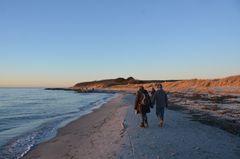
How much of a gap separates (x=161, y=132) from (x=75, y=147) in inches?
133

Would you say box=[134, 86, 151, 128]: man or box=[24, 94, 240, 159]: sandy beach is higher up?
box=[134, 86, 151, 128]: man

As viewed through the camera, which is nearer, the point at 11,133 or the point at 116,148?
the point at 116,148

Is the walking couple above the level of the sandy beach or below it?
above

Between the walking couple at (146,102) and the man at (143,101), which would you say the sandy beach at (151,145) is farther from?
the man at (143,101)

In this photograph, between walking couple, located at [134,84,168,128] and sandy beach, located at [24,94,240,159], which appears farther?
walking couple, located at [134,84,168,128]

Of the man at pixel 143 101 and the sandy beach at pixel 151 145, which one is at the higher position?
the man at pixel 143 101

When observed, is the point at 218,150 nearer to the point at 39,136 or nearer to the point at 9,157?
the point at 9,157

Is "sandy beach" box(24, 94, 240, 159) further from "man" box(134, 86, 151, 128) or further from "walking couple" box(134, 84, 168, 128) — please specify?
"man" box(134, 86, 151, 128)

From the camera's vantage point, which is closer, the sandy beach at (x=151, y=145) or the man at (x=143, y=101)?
the sandy beach at (x=151, y=145)

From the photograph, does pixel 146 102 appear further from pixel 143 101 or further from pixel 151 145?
pixel 151 145

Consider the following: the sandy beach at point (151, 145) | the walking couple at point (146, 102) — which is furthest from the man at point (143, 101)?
the sandy beach at point (151, 145)

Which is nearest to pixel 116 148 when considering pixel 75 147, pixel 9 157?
pixel 75 147

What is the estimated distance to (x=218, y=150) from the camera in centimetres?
996

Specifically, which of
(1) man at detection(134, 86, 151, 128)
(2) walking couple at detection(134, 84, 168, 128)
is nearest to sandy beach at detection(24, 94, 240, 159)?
(2) walking couple at detection(134, 84, 168, 128)
